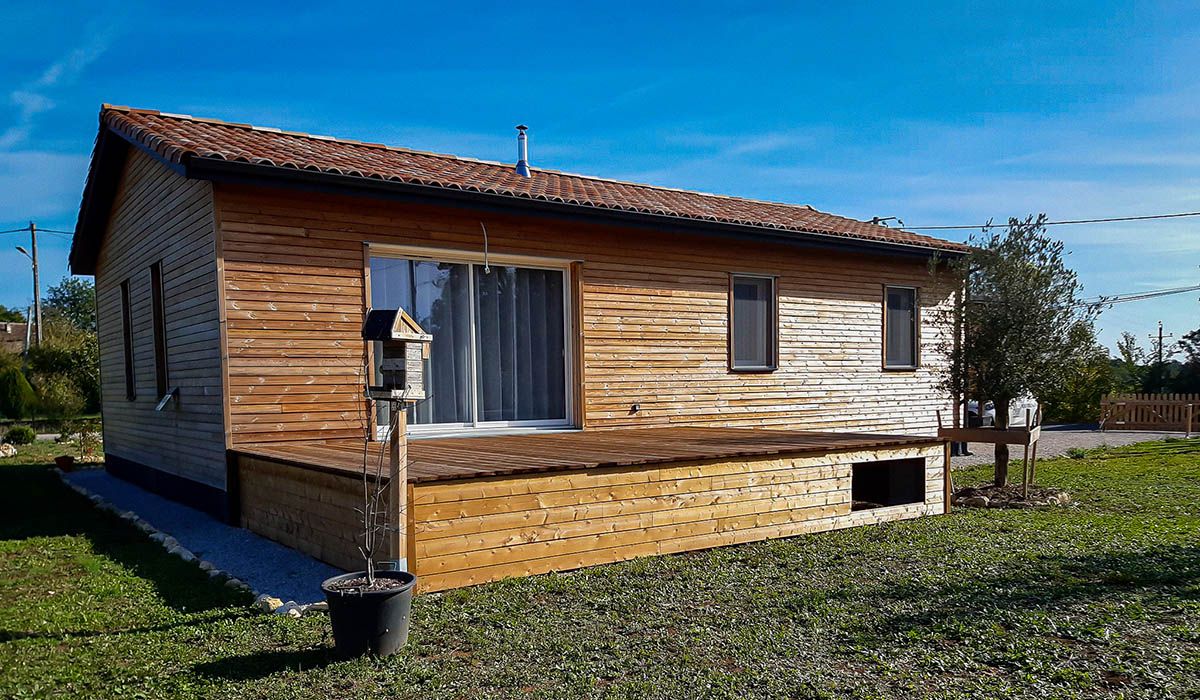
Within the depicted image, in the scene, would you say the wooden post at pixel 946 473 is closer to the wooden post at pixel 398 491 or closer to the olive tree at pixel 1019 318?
the olive tree at pixel 1019 318

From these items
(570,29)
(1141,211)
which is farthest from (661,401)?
(1141,211)

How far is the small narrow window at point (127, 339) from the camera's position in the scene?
10.5m

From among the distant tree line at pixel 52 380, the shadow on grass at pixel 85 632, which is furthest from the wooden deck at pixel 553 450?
the distant tree line at pixel 52 380

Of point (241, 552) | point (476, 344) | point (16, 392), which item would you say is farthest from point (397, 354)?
point (16, 392)

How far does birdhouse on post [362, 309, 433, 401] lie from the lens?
4156 mm

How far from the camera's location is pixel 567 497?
536 cm

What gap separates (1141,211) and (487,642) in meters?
26.4

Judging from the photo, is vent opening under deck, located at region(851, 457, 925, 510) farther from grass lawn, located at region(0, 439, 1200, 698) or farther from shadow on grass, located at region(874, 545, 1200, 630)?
shadow on grass, located at region(874, 545, 1200, 630)

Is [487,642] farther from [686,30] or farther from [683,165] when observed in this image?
[683,165]

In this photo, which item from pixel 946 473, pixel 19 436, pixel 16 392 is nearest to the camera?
pixel 946 473

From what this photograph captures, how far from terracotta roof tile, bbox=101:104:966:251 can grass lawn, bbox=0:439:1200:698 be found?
134 inches

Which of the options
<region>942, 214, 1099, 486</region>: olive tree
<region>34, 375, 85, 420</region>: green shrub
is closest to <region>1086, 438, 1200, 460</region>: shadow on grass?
<region>942, 214, 1099, 486</region>: olive tree

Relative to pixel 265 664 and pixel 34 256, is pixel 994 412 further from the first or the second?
pixel 34 256

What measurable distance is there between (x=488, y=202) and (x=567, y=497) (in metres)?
3.63
